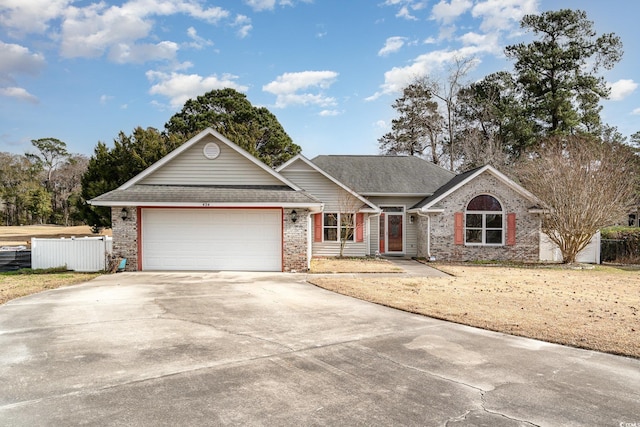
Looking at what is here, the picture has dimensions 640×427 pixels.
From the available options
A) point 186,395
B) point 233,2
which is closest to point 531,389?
point 186,395

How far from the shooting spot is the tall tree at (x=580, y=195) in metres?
17.5

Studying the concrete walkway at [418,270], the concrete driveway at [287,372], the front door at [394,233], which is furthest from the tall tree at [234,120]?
the concrete driveway at [287,372]

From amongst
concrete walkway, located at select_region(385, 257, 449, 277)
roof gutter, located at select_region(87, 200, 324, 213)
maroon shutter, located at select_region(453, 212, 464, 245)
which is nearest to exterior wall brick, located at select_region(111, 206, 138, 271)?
roof gutter, located at select_region(87, 200, 324, 213)

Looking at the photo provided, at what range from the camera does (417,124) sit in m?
41.7

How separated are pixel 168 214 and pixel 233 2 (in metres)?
7.71

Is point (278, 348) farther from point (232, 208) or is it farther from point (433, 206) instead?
point (433, 206)

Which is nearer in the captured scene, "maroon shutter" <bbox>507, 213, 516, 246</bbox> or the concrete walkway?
the concrete walkway

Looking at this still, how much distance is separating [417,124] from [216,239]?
31.8 meters

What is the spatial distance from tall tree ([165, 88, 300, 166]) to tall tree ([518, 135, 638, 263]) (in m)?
26.0

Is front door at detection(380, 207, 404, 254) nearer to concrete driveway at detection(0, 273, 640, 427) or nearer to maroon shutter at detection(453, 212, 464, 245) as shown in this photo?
maroon shutter at detection(453, 212, 464, 245)

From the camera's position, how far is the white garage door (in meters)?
14.7

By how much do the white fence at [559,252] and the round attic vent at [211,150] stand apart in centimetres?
1551

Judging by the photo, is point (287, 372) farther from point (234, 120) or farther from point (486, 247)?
point (234, 120)

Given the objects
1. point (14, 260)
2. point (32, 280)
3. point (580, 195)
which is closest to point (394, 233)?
point (580, 195)
